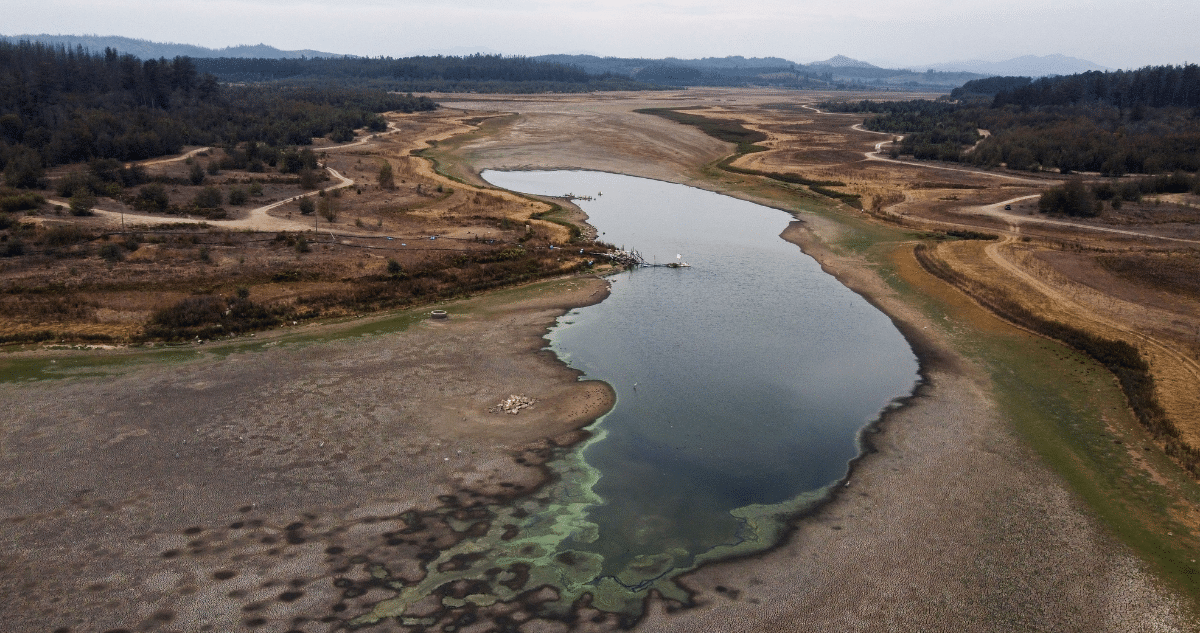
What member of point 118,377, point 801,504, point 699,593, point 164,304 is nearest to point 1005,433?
point 801,504

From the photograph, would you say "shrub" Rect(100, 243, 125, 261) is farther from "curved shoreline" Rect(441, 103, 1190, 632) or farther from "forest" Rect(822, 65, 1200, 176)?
"forest" Rect(822, 65, 1200, 176)

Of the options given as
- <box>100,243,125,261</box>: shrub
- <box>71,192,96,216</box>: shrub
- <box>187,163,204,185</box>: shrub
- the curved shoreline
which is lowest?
the curved shoreline

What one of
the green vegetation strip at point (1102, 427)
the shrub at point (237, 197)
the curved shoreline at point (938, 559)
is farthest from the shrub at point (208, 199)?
the green vegetation strip at point (1102, 427)

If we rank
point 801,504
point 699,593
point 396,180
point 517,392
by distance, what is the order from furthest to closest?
1. point 396,180
2. point 517,392
3. point 801,504
4. point 699,593

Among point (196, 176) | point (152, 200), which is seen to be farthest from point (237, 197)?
point (196, 176)

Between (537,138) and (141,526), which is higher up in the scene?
(537,138)

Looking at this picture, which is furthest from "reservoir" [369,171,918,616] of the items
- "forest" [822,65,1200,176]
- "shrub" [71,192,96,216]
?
"forest" [822,65,1200,176]

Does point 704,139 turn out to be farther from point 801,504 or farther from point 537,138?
point 801,504
